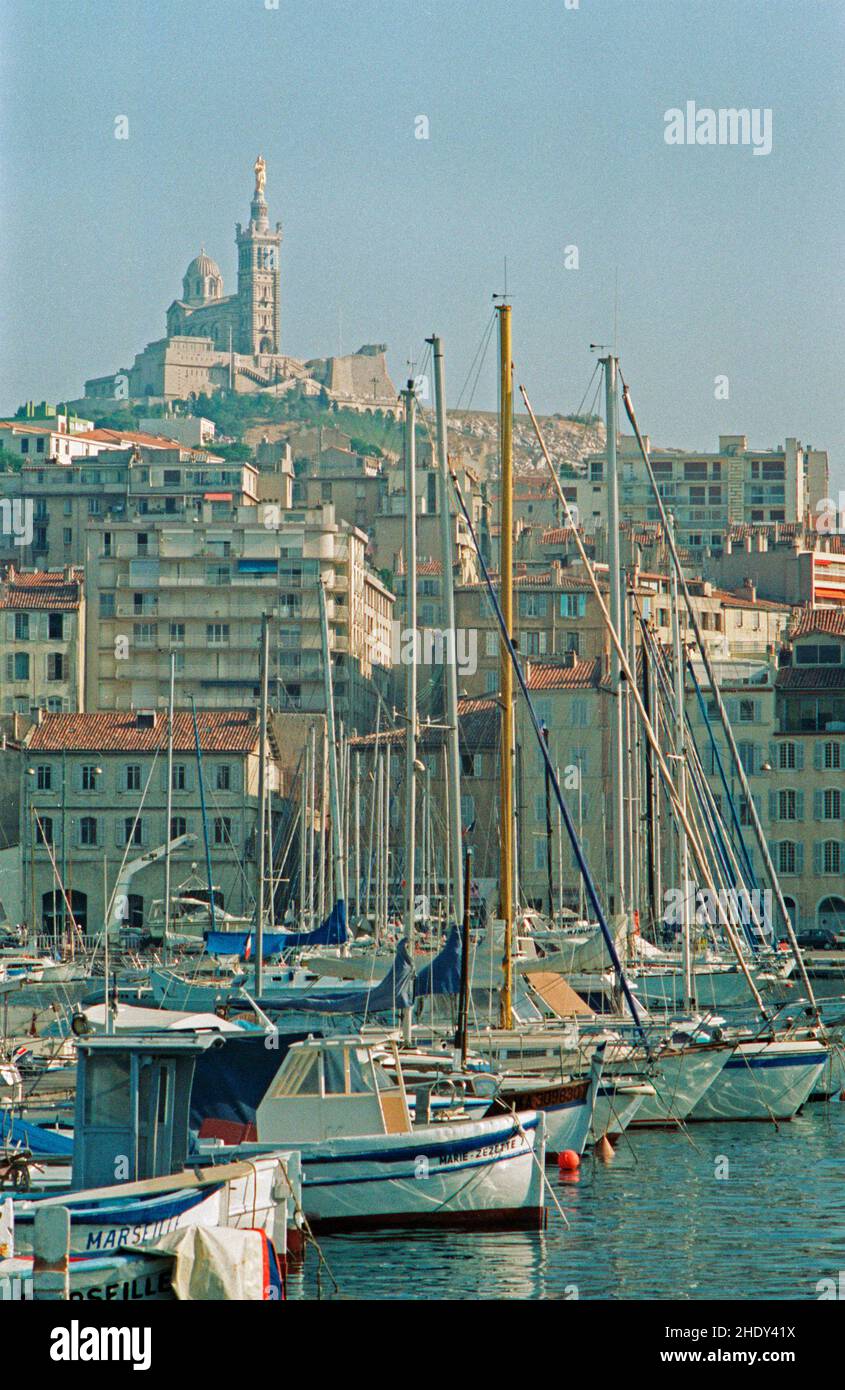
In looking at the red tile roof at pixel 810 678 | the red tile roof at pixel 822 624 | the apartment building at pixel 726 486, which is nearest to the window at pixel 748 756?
the red tile roof at pixel 810 678

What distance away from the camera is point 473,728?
82.3 meters

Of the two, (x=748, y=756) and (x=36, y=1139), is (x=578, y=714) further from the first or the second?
(x=36, y=1139)

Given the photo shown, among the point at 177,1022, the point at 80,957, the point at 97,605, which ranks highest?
the point at 97,605

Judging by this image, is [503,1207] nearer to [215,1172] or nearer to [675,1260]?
[675,1260]

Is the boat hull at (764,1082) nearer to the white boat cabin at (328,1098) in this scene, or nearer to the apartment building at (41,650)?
the white boat cabin at (328,1098)

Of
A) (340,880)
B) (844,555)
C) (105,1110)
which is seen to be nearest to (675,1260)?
Answer: (105,1110)

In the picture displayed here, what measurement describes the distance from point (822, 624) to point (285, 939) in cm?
4517

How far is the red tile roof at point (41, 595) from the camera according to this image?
101375 mm

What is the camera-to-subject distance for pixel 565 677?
83.2 meters

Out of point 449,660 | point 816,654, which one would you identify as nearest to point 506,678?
point 449,660

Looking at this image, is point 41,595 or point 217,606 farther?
point 217,606
